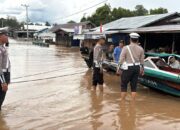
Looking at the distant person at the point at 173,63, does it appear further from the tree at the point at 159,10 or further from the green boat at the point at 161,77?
the tree at the point at 159,10

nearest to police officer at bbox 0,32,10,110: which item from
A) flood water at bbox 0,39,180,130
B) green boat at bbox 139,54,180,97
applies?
flood water at bbox 0,39,180,130

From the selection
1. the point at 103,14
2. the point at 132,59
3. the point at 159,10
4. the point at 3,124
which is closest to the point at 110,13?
the point at 103,14

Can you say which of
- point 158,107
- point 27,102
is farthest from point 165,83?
point 27,102

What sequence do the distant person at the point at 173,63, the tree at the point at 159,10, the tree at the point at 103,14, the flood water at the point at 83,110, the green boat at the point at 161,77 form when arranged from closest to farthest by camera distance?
the flood water at the point at 83,110 < the green boat at the point at 161,77 < the distant person at the point at 173,63 < the tree at the point at 159,10 < the tree at the point at 103,14

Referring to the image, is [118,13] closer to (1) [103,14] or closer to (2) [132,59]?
(1) [103,14]

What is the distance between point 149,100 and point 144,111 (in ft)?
5.13

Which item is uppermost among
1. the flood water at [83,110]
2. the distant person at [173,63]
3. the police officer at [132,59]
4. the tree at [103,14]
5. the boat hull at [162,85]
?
the tree at [103,14]

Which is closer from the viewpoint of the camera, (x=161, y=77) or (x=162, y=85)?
(x=161, y=77)

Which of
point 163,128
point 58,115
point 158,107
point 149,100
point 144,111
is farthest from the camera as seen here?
point 149,100

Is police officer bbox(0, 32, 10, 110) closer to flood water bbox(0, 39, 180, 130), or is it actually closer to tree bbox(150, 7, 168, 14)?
flood water bbox(0, 39, 180, 130)

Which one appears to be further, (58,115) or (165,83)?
(165,83)

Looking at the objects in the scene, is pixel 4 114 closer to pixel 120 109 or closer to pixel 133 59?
pixel 120 109

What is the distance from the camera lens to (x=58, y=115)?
7602 mm

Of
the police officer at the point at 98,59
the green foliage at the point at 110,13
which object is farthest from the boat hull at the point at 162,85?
the green foliage at the point at 110,13
